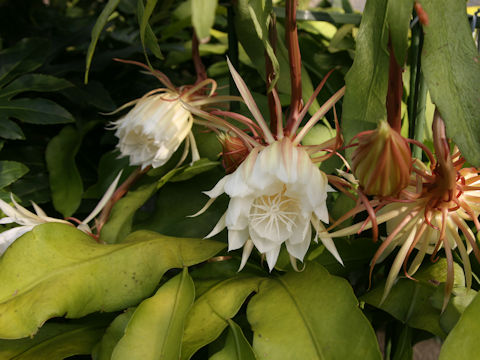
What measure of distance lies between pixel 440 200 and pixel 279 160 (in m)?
0.16

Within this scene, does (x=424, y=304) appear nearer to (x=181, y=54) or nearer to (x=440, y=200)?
(x=440, y=200)

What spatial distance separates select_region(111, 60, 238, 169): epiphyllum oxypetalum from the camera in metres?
0.56

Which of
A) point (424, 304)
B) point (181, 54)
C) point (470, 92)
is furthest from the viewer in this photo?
point (181, 54)

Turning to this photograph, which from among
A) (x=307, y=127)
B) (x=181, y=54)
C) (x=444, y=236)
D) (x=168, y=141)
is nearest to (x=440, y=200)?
(x=444, y=236)

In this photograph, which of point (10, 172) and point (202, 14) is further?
point (10, 172)

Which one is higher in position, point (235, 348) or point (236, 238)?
point (236, 238)

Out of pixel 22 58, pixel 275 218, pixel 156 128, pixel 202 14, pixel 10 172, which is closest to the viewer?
pixel 202 14

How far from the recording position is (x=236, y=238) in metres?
0.45

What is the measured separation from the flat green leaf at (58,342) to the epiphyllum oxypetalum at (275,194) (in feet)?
0.73

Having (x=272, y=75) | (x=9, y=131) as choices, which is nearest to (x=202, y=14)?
(x=272, y=75)

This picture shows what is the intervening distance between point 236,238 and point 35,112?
18.8 inches

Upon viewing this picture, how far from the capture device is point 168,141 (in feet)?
1.85

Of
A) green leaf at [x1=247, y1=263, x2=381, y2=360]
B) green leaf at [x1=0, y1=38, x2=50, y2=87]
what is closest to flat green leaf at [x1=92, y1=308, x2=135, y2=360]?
green leaf at [x1=247, y1=263, x2=381, y2=360]

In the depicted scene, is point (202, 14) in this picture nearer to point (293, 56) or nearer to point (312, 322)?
point (293, 56)
